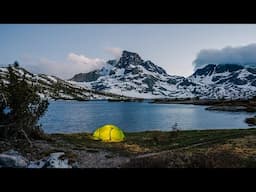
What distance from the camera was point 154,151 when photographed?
37.4 ft

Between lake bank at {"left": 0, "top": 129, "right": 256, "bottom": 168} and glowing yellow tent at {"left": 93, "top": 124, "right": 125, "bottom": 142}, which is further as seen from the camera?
glowing yellow tent at {"left": 93, "top": 124, "right": 125, "bottom": 142}

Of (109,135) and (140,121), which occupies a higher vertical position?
(140,121)

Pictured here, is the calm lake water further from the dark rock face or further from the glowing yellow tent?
the dark rock face

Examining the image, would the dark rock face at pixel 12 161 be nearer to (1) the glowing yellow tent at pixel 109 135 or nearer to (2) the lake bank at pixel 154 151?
(2) the lake bank at pixel 154 151

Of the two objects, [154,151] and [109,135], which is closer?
[154,151]

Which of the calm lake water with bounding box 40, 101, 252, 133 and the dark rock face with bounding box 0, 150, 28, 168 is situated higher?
the calm lake water with bounding box 40, 101, 252, 133

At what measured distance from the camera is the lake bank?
8.89 meters

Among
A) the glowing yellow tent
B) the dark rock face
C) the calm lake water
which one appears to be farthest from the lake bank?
the calm lake water

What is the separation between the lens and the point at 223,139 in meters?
13.5

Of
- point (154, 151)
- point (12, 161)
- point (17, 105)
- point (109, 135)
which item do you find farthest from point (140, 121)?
point (12, 161)

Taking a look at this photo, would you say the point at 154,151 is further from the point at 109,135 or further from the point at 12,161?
the point at 12,161

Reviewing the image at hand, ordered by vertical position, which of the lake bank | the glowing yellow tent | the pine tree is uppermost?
the pine tree
